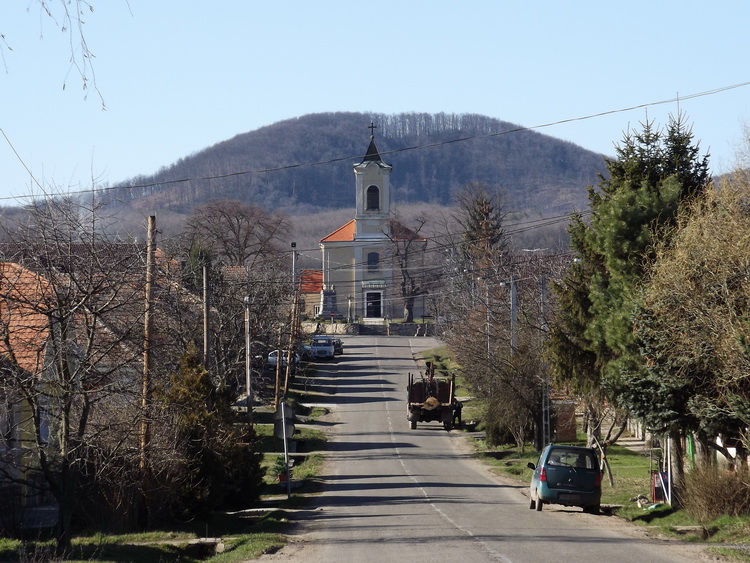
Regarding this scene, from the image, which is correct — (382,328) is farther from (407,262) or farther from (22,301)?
(22,301)

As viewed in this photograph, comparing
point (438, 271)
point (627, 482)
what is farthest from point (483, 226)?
point (627, 482)

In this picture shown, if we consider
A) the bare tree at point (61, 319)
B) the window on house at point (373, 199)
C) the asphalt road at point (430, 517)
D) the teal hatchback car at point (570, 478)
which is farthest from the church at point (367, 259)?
the bare tree at point (61, 319)

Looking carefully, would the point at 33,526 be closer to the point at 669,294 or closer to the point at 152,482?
the point at 152,482

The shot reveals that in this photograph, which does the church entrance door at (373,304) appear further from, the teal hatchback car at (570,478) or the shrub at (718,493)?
the shrub at (718,493)

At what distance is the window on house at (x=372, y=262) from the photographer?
95.6 metres

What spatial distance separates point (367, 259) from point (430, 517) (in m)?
74.5

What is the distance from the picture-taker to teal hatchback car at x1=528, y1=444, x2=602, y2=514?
72.8 ft

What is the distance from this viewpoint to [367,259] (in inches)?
3762

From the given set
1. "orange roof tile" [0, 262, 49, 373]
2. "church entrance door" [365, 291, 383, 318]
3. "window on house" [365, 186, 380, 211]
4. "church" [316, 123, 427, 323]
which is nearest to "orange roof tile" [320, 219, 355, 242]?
"church" [316, 123, 427, 323]

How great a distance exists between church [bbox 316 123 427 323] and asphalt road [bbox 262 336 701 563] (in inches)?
1825

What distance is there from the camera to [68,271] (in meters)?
14.9

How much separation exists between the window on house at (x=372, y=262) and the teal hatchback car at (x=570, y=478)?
2883 inches

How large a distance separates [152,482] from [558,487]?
29.8ft

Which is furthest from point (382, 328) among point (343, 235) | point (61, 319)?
point (61, 319)
